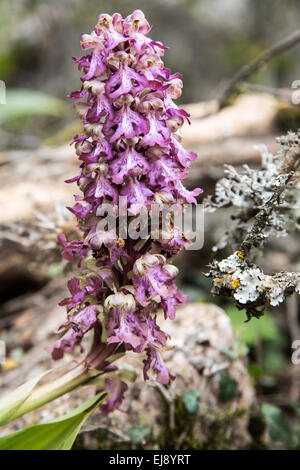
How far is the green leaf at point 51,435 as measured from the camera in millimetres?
1330

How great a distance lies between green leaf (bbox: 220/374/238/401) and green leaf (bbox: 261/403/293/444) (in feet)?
0.64

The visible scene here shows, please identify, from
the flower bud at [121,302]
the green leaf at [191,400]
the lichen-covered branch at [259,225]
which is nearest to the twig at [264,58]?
the lichen-covered branch at [259,225]

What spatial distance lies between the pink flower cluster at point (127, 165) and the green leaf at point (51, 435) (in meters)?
0.30

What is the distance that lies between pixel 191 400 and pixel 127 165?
1134mm

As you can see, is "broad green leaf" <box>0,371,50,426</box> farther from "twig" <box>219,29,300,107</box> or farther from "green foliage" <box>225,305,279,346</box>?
"twig" <box>219,29,300,107</box>

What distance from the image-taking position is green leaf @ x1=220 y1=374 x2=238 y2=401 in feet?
6.59

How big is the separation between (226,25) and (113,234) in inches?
280

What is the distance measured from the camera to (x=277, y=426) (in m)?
2.00

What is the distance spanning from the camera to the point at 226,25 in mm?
7301

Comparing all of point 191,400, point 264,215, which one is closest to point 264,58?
point 264,215

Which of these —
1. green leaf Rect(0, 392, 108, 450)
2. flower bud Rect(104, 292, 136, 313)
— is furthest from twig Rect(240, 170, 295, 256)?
green leaf Rect(0, 392, 108, 450)

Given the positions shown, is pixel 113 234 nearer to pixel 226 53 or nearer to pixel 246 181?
pixel 246 181

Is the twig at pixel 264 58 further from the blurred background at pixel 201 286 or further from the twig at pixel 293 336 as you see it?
the twig at pixel 293 336

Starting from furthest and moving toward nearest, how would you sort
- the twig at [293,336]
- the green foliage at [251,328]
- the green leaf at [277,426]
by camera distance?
the twig at [293,336] < the green foliage at [251,328] < the green leaf at [277,426]
